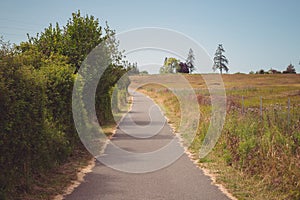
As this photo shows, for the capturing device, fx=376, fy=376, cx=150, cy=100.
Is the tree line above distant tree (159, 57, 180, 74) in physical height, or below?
below

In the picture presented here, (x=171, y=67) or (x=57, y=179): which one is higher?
(x=171, y=67)

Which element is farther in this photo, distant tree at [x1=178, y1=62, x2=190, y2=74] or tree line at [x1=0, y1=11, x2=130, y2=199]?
distant tree at [x1=178, y1=62, x2=190, y2=74]

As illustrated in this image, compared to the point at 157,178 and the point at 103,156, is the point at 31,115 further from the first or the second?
the point at 103,156

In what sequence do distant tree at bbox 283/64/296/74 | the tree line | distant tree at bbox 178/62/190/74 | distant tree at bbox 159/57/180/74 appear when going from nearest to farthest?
the tree line
distant tree at bbox 178/62/190/74
distant tree at bbox 159/57/180/74
distant tree at bbox 283/64/296/74

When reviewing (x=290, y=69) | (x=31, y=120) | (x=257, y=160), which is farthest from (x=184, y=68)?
(x=290, y=69)

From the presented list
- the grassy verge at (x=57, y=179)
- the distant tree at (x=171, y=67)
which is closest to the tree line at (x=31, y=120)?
the grassy verge at (x=57, y=179)

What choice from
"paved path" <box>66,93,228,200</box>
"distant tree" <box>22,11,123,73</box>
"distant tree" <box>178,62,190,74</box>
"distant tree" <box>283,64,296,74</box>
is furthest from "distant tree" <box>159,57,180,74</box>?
"distant tree" <box>283,64,296,74</box>

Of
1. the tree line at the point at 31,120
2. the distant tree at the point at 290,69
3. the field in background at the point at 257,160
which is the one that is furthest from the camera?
the distant tree at the point at 290,69

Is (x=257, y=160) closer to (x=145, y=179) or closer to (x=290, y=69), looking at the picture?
(x=145, y=179)

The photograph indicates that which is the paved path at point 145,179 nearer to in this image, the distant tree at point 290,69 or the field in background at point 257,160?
the field in background at point 257,160

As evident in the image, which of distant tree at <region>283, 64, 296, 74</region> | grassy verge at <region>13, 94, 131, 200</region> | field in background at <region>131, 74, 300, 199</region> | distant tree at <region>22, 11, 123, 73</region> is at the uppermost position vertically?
distant tree at <region>283, 64, 296, 74</region>

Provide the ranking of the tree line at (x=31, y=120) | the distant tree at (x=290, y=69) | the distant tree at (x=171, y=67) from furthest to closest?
the distant tree at (x=290, y=69) < the distant tree at (x=171, y=67) < the tree line at (x=31, y=120)

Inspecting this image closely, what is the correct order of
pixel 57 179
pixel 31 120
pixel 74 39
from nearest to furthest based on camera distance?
pixel 31 120, pixel 57 179, pixel 74 39

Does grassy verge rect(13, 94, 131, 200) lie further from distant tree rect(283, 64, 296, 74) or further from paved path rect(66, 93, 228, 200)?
distant tree rect(283, 64, 296, 74)
